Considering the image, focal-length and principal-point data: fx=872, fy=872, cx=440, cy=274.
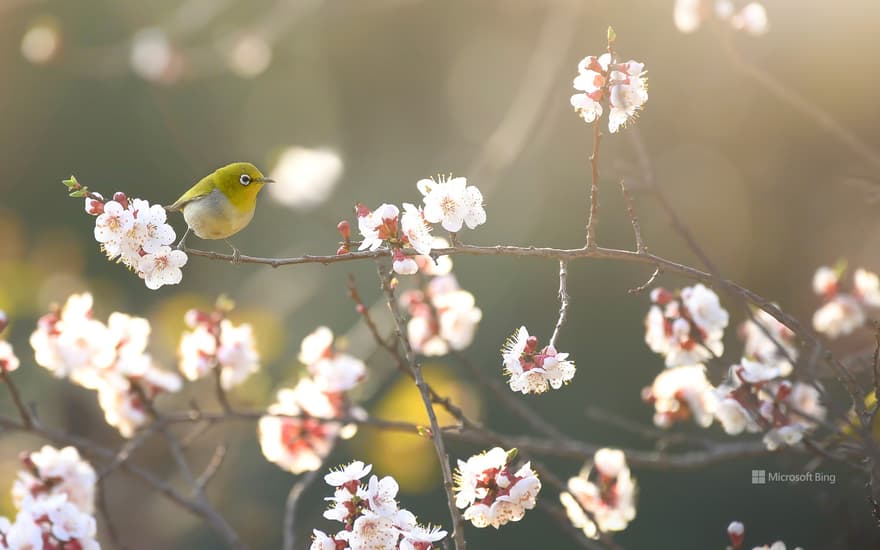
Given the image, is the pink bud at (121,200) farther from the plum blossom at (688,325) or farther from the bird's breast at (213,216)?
the plum blossom at (688,325)

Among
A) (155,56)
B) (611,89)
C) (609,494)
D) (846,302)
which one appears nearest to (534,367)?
(611,89)

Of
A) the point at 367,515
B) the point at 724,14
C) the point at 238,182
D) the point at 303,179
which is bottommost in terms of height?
the point at 367,515

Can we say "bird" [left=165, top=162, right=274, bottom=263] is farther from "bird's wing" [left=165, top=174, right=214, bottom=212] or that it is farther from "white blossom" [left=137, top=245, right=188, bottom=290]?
"white blossom" [left=137, top=245, right=188, bottom=290]

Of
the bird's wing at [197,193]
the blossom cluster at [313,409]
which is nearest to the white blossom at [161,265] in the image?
the bird's wing at [197,193]

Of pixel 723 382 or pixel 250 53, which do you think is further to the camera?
pixel 250 53

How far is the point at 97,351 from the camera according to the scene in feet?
7.25

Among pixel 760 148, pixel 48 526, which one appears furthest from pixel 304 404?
pixel 760 148

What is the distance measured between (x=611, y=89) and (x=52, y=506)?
1268mm

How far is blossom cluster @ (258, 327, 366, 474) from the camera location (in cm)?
234

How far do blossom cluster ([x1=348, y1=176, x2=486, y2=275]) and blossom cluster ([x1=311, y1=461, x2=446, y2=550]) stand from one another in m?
0.35

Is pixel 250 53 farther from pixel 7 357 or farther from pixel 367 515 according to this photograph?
pixel 367 515

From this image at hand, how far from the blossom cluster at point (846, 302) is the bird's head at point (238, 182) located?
4.74 ft

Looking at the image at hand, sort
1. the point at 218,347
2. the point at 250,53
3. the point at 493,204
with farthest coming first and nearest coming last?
the point at 493,204 < the point at 250,53 < the point at 218,347

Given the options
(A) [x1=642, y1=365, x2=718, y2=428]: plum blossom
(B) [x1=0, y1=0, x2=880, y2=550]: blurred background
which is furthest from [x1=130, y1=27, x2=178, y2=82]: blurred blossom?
(A) [x1=642, y1=365, x2=718, y2=428]: plum blossom
